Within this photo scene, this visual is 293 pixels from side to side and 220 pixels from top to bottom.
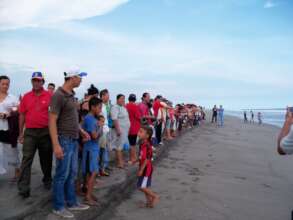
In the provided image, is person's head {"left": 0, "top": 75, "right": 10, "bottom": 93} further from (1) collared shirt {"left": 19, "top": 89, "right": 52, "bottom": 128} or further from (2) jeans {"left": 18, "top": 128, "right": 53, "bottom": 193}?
(2) jeans {"left": 18, "top": 128, "right": 53, "bottom": 193}

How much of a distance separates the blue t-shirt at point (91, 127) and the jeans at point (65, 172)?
469mm

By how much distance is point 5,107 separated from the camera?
5.24 meters

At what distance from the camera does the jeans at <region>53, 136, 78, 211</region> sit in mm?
4035

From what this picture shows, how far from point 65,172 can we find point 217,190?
11.4ft

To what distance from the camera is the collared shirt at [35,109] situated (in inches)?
177

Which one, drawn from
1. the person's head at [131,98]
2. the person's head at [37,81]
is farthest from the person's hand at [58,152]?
the person's head at [131,98]

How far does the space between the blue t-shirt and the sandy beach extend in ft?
3.66

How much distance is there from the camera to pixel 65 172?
4078 mm

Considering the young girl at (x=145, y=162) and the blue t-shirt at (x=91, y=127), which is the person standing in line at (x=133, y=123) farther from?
the blue t-shirt at (x=91, y=127)

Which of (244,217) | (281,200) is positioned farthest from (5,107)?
(281,200)

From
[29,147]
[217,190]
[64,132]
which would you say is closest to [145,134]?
[64,132]

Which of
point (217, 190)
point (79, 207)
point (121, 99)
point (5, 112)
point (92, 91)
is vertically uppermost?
point (92, 91)

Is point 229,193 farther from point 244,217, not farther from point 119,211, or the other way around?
point 119,211

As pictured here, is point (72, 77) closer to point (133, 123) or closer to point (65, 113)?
point (65, 113)
